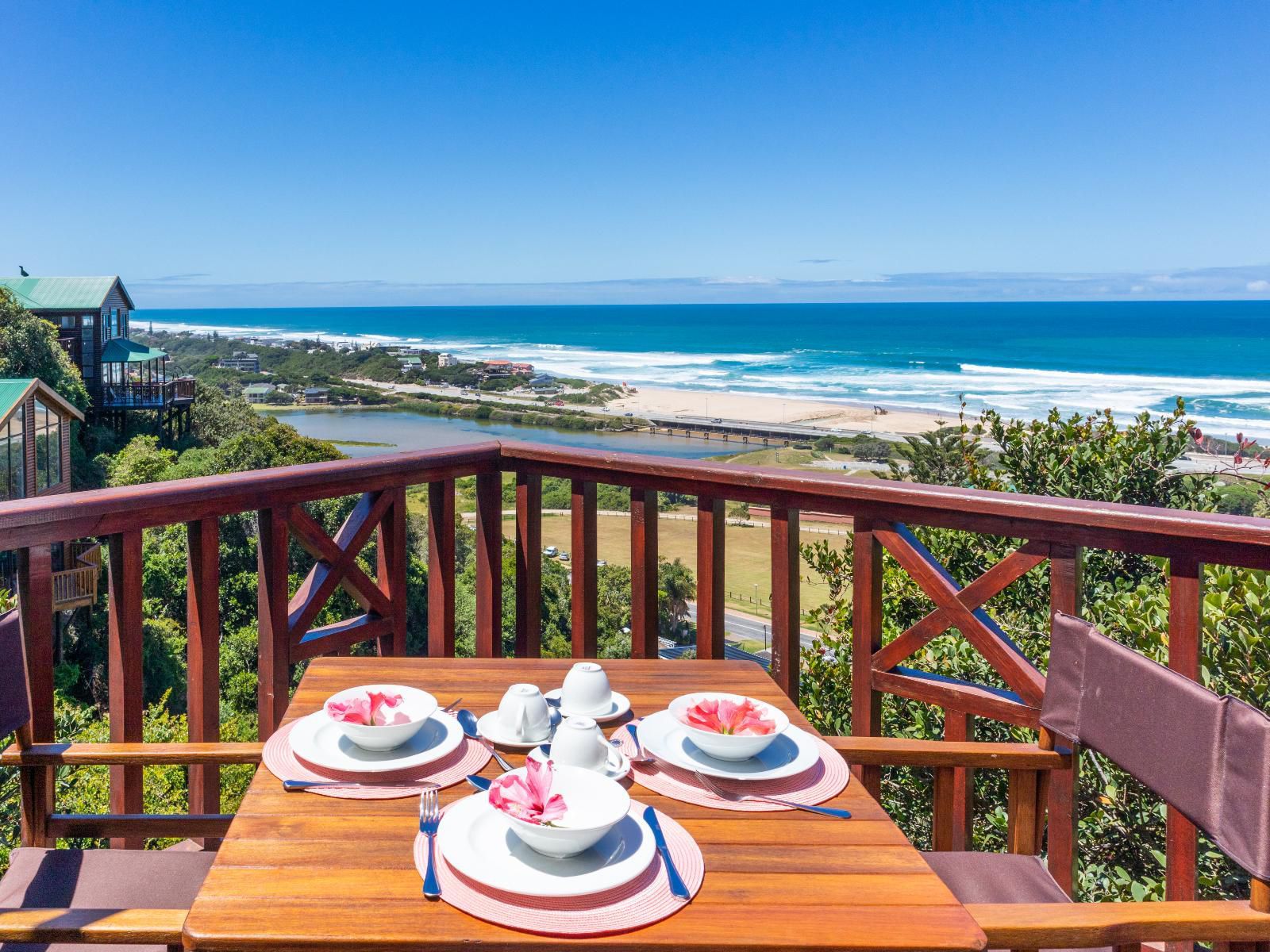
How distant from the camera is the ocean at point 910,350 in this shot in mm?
31347

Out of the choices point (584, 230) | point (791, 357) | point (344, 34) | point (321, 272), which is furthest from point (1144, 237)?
point (321, 272)

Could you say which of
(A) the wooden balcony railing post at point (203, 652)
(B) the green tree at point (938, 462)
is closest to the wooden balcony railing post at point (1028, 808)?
(A) the wooden balcony railing post at point (203, 652)

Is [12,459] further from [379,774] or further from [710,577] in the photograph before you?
[379,774]

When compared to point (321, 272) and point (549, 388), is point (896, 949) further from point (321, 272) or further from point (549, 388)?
point (321, 272)

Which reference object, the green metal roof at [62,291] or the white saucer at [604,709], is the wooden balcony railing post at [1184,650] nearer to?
the white saucer at [604,709]

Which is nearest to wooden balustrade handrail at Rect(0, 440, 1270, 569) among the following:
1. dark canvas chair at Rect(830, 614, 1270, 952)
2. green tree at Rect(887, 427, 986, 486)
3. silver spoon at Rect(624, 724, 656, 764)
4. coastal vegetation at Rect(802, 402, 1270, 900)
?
dark canvas chair at Rect(830, 614, 1270, 952)

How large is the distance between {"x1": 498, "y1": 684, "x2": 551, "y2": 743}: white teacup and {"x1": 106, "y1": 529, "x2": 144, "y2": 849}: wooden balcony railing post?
101cm

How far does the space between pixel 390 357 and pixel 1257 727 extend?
52217 mm

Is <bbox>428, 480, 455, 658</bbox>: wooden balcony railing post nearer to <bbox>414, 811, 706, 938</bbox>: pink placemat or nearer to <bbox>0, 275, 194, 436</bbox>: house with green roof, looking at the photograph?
<bbox>414, 811, 706, 938</bbox>: pink placemat

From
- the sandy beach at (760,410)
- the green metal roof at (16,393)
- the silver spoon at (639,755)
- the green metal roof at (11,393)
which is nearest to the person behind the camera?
the silver spoon at (639,755)

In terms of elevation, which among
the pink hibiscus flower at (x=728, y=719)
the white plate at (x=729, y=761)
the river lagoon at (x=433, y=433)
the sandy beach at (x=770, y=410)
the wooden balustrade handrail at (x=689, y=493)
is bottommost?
the river lagoon at (x=433, y=433)

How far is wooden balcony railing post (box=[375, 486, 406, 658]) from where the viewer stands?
7.61 ft

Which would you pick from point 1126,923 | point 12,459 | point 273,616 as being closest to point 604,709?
point 1126,923

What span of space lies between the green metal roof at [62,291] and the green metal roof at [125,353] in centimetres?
153
